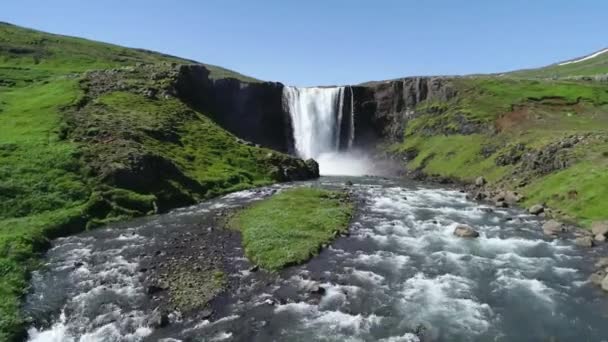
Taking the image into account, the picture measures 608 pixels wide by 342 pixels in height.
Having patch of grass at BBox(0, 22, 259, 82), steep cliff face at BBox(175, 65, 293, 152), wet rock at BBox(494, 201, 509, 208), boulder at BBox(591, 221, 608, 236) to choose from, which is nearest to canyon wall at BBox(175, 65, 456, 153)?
steep cliff face at BBox(175, 65, 293, 152)

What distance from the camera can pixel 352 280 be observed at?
102 ft

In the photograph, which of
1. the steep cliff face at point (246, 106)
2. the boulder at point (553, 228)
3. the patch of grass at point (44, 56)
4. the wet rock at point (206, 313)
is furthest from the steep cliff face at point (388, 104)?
the wet rock at point (206, 313)

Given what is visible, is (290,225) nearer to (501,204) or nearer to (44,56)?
(501,204)

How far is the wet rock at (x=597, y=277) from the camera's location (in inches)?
1182

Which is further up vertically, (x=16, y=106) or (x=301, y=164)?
(x=16, y=106)

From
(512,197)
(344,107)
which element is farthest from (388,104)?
(512,197)

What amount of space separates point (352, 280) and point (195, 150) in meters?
48.4

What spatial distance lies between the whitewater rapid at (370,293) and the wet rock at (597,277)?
1.73 feet

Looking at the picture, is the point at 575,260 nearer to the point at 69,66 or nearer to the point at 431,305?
the point at 431,305

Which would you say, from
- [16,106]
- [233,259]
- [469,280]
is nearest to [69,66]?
[16,106]

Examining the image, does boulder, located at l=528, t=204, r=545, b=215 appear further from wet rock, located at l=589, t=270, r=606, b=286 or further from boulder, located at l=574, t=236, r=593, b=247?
wet rock, located at l=589, t=270, r=606, b=286

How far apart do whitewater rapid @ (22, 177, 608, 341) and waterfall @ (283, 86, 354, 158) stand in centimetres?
7277

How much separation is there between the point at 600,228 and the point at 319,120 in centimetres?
8148

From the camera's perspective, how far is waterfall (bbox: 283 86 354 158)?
116250 mm
